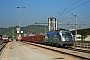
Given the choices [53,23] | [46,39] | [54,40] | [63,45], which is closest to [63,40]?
[63,45]

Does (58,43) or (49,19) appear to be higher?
(49,19)

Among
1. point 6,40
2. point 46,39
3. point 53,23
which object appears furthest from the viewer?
point 6,40

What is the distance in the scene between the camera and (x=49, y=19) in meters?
63.3

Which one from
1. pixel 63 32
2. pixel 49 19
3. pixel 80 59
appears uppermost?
pixel 49 19

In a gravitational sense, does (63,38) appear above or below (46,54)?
above

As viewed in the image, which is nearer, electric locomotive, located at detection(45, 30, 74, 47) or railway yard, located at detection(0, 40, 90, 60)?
railway yard, located at detection(0, 40, 90, 60)

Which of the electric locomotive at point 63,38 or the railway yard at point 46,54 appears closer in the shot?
the railway yard at point 46,54

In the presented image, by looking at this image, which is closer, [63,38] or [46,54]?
[46,54]

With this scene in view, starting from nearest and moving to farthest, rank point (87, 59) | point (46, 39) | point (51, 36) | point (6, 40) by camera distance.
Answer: point (87, 59), point (51, 36), point (46, 39), point (6, 40)

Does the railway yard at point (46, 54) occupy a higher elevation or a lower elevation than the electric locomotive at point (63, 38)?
lower

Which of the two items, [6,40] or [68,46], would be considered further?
[6,40]

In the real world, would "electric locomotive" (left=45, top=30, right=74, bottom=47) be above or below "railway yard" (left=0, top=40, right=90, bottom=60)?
above

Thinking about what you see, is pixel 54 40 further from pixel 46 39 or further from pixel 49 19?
pixel 49 19

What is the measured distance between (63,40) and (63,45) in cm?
92
